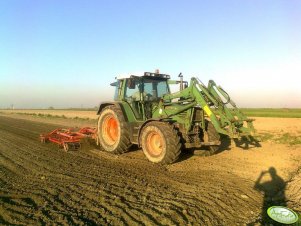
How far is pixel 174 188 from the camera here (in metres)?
6.53

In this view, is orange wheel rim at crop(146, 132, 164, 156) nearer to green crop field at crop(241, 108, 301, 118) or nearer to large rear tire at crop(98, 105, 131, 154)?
large rear tire at crop(98, 105, 131, 154)

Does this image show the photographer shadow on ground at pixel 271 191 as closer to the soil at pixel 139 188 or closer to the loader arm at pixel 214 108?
the soil at pixel 139 188

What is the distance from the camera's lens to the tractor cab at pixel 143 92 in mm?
10289

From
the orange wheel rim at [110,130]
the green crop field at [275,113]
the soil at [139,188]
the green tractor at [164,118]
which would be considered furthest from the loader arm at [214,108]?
the green crop field at [275,113]

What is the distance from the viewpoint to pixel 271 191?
6.63m

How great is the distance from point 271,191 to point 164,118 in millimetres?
3535

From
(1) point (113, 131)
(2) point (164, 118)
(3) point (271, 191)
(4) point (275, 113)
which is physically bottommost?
(3) point (271, 191)

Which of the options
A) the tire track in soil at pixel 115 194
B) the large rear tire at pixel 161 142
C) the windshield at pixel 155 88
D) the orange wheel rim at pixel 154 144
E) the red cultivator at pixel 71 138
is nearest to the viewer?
the tire track in soil at pixel 115 194

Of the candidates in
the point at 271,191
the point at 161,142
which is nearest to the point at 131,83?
the point at 161,142

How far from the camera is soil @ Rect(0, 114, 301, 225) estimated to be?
16.1ft

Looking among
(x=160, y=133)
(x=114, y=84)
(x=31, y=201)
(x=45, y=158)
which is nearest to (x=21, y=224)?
(x=31, y=201)

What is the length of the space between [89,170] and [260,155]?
5.37 meters

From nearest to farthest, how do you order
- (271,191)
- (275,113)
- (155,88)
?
(271,191) < (155,88) < (275,113)

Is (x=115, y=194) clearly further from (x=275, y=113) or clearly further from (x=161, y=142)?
(x=275, y=113)
